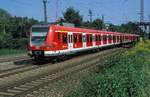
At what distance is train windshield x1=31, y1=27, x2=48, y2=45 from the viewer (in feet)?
90.0

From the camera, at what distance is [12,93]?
14000mm

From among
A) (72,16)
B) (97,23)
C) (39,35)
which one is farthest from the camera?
(97,23)

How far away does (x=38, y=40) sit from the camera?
27609mm

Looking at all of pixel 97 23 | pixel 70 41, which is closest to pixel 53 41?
pixel 70 41

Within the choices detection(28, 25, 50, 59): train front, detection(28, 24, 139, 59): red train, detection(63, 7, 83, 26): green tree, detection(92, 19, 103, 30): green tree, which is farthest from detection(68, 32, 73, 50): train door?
detection(92, 19, 103, 30): green tree

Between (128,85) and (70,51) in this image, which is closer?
(128,85)

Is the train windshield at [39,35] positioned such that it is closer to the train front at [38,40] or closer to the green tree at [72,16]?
the train front at [38,40]

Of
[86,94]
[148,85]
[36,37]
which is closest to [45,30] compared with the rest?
[36,37]

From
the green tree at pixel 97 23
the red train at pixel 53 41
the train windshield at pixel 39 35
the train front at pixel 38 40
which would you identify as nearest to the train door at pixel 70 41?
the red train at pixel 53 41

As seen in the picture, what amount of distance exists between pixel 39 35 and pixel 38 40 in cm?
36

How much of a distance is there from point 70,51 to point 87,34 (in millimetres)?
8064

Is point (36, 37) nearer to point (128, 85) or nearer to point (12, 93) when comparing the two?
point (12, 93)

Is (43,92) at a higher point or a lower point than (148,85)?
lower

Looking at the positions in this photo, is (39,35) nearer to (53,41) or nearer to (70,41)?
(53,41)
